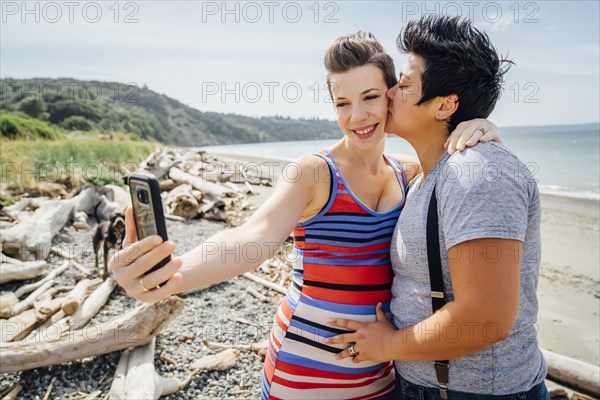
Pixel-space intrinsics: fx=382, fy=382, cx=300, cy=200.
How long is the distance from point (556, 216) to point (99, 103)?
246 feet

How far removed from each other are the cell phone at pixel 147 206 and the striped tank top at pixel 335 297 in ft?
2.71

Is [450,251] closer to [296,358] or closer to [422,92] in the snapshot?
[422,92]

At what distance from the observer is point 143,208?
1.35 m

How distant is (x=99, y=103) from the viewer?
70.0 metres

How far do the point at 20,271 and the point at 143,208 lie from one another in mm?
6042

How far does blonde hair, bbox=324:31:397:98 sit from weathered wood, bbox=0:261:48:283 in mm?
6045

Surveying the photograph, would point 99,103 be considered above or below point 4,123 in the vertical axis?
above

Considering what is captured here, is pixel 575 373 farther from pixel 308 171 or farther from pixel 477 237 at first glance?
pixel 308 171

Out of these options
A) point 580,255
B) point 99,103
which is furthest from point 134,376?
point 99,103

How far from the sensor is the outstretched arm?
1.32 metres

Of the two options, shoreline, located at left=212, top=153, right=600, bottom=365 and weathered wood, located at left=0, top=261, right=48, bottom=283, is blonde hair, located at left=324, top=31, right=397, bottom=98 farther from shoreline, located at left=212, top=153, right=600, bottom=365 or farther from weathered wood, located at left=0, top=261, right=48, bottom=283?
weathered wood, located at left=0, top=261, right=48, bottom=283

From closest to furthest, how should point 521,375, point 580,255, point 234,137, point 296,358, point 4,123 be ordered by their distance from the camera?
point 521,375, point 296,358, point 580,255, point 4,123, point 234,137

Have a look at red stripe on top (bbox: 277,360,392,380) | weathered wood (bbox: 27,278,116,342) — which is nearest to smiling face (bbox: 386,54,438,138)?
red stripe on top (bbox: 277,360,392,380)

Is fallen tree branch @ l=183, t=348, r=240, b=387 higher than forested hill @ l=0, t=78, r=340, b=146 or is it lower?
lower
